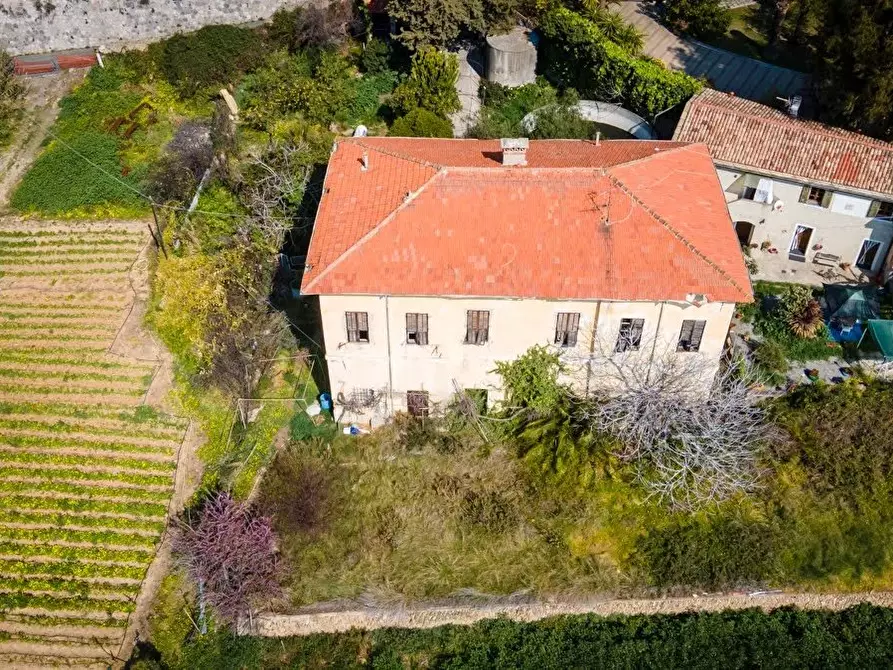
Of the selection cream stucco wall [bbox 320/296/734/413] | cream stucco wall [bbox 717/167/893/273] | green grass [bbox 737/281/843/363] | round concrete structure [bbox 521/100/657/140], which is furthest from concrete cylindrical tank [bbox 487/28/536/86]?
cream stucco wall [bbox 320/296/734/413]

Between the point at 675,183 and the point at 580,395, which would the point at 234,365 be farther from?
the point at 675,183

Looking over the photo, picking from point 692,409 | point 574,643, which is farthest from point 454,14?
point 574,643

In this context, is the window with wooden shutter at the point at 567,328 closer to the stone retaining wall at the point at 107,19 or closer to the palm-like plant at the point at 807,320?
the palm-like plant at the point at 807,320

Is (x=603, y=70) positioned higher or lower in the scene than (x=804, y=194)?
higher

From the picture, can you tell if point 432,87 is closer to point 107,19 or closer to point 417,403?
point 417,403

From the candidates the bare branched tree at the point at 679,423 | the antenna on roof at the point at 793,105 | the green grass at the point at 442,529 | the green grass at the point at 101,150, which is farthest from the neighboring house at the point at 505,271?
the green grass at the point at 101,150

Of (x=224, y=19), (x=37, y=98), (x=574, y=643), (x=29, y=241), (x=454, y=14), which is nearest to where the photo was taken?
(x=574, y=643)

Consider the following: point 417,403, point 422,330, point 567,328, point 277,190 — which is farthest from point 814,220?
point 277,190
